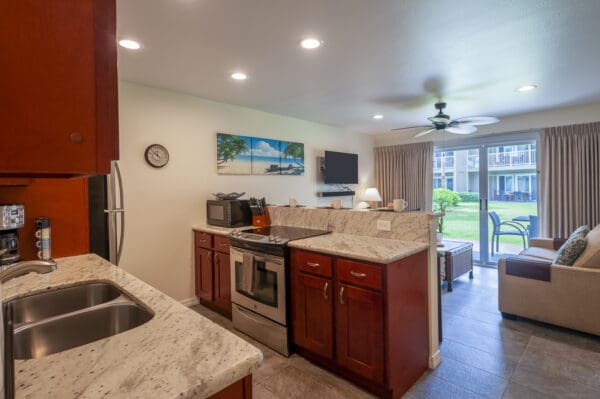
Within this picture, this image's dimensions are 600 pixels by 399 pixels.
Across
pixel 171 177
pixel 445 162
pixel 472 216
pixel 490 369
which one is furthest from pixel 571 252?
pixel 171 177

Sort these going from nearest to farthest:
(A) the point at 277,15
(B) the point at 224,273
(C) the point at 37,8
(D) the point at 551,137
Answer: (C) the point at 37,8 → (A) the point at 277,15 → (B) the point at 224,273 → (D) the point at 551,137

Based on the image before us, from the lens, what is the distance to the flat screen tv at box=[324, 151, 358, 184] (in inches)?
211

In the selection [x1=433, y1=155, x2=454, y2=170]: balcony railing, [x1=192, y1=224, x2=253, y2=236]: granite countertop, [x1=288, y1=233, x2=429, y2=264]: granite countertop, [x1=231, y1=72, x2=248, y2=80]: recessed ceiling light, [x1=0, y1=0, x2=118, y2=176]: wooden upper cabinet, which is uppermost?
[x1=231, y1=72, x2=248, y2=80]: recessed ceiling light

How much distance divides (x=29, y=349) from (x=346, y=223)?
220cm

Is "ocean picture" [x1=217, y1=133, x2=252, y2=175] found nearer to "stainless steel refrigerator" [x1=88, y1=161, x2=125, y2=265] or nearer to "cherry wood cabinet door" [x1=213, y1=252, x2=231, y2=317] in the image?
"cherry wood cabinet door" [x1=213, y1=252, x2=231, y2=317]

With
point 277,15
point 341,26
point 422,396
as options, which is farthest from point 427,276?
point 277,15

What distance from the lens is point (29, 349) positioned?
111 cm

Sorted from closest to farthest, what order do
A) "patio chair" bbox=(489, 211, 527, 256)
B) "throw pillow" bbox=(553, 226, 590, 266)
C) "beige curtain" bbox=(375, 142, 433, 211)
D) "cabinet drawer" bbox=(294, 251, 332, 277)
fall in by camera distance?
1. "cabinet drawer" bbox=(294, 251, 332, 277)
2. "throw pillow" bbox=(553, 226, 590, 266)
3. "patio chair" bbox=(489, 211, 527, 256)
4. "beige curtain" bbox=(375, 142, 433, 211)

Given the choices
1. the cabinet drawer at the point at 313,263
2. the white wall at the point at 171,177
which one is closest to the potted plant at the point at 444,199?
the white wall at the point at 171,177

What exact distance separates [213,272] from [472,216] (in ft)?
14.9

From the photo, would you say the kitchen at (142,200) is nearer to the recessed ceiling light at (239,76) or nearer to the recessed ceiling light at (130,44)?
the recessed ceiling light at (130,44)

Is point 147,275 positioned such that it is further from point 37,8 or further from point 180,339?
point 37,8

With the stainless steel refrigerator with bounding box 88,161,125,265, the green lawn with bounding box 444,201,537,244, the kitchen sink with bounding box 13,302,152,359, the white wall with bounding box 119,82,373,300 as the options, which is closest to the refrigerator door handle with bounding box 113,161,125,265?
the stainless steel refrigerator with bounding box 88,161,125,265

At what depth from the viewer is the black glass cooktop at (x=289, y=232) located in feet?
8.72
